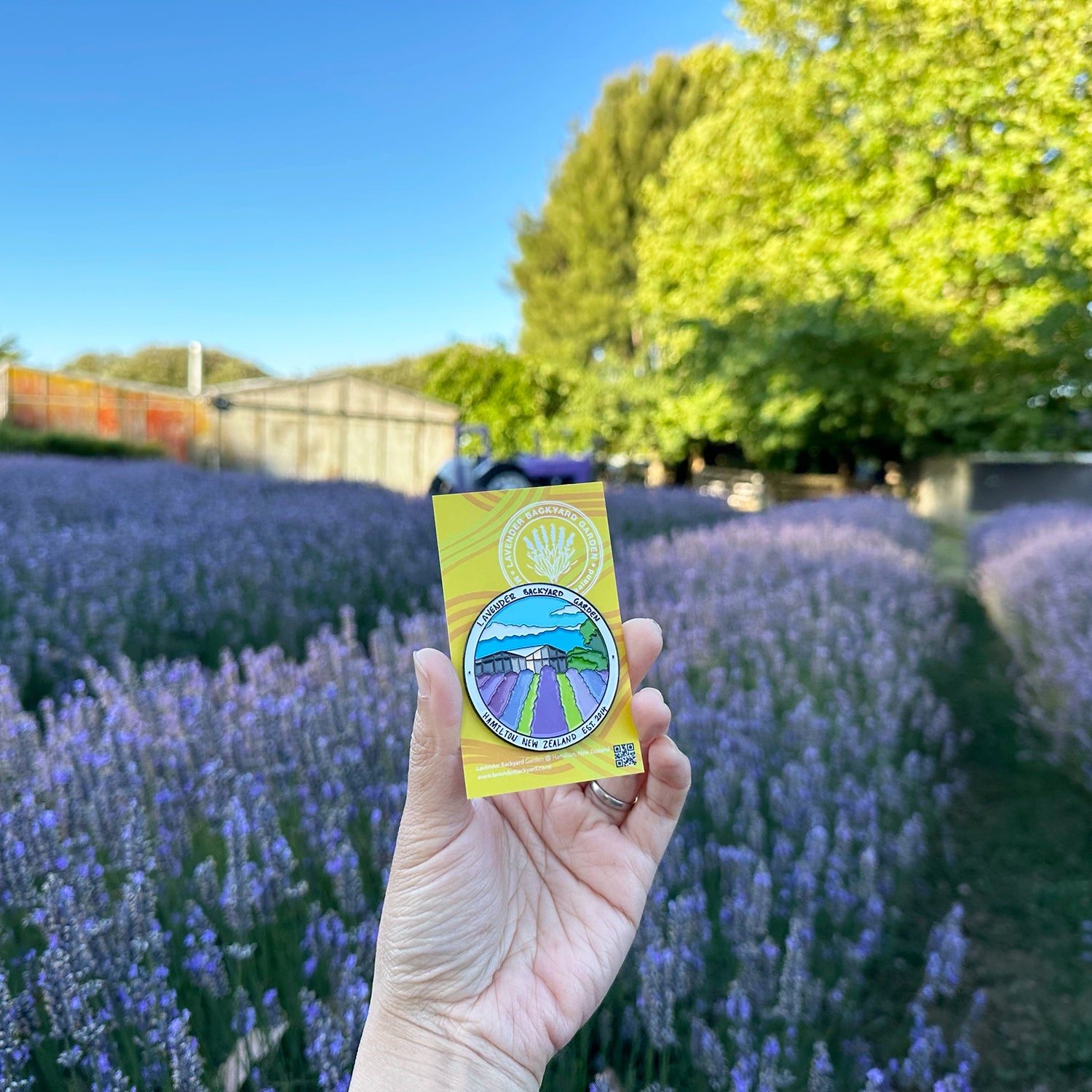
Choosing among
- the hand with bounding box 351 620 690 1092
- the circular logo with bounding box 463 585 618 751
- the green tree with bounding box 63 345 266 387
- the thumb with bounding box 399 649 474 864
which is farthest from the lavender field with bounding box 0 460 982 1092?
the green tree with bounding box 63 345 266 387

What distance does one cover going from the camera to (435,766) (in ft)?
3.00

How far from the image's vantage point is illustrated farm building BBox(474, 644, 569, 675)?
101cm

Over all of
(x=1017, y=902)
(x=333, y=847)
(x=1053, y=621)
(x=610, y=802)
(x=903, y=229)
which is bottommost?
(x=1017, y=902)

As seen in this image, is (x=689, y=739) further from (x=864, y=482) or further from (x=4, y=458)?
(x=864, y=482)

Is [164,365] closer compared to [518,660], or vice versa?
[518,660]

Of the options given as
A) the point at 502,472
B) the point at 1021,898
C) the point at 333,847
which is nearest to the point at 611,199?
the point at 502,472

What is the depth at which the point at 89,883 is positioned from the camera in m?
1.30

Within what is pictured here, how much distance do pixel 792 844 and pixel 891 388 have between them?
13.8m

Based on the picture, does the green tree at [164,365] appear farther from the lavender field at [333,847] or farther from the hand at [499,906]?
the hand at [499,906]

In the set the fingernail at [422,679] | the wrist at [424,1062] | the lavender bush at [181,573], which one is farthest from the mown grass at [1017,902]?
the lavender bush at [181,573]

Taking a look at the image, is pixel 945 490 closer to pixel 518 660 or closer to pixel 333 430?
pixel 333 430

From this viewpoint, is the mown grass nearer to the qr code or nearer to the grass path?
the grass path

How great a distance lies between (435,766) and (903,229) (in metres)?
14.7

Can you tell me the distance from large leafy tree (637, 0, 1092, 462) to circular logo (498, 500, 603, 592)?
12433 millimetres
